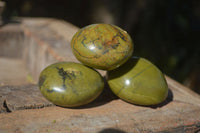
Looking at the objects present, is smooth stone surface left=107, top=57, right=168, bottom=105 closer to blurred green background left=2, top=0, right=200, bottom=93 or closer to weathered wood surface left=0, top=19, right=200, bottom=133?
weathered wood surface left=0, top=19, right=200, bottom=133

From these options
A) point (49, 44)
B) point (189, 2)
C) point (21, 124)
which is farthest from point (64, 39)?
point (189, 2)

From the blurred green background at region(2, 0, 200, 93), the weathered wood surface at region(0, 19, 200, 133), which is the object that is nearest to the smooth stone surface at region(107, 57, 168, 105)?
the weathered wood surface at region(0, 19, 200, 133)

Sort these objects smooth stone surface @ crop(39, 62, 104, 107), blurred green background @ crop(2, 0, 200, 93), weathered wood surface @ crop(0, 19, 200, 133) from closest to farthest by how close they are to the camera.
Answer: weathered wood surface @ crop(0, 19, 200, 133) → smooth stone surface @ crop(39, 62, 104, 107) → blurred green background @ crop(2, 0, 200, 93)

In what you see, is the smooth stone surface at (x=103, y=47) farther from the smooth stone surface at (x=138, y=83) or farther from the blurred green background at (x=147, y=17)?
the blurred green background at (x=147, y=17)

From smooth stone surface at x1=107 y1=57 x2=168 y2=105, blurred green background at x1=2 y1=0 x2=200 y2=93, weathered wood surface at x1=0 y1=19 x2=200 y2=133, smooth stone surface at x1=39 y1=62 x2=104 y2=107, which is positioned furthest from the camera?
blurred green background at x1=2 y1=0 x2=200 y2=93

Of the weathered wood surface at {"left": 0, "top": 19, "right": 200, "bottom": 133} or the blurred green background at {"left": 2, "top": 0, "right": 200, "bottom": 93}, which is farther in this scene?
the blurred green background at {"left": 2, "top": 0, "right": 200, "bottom": 93}

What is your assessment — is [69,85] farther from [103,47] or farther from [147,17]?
[147,17]

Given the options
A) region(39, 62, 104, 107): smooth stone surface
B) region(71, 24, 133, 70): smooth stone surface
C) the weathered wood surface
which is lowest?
the weathered wood surface

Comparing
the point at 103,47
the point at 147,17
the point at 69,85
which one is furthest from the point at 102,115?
the point at 147,17
